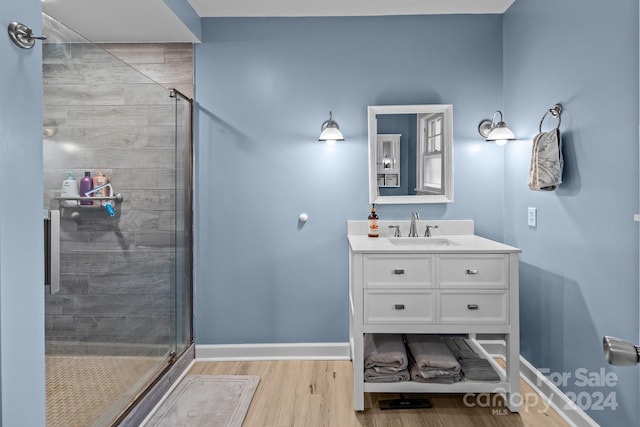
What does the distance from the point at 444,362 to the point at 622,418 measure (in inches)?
31.2

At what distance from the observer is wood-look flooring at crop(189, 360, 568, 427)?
224cm

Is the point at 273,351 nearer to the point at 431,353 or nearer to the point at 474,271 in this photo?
the point at 431,353

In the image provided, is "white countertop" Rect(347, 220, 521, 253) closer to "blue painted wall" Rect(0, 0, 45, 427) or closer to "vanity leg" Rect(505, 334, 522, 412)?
"vanity leg" Rect(505, 334, 522, 412)

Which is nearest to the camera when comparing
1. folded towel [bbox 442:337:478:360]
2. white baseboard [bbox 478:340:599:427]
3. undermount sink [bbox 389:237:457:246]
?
white baseboard [bbox 478:340:599:427]

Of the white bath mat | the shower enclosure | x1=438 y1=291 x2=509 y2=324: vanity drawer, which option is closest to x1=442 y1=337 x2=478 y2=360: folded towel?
x1=438 y1=291 x2=509 y2=324: vanity drawer

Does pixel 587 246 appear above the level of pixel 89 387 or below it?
above

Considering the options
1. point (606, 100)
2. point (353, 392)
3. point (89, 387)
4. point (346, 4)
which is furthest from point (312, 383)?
point (346, 4)

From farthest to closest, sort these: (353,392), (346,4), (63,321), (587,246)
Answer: (346,4) → (353,392) → (587,246) → (63,321)

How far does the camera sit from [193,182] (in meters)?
3.04

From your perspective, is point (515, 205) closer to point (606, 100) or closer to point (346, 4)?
point (606, 100)

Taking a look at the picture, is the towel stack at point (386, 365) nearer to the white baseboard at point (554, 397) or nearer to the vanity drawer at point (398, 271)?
the vanity drawer at point (398, 271)

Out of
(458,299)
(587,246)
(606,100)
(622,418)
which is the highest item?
(606,100)

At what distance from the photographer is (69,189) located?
64.6 inches

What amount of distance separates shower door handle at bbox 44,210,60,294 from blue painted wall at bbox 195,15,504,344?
156 centimetres
